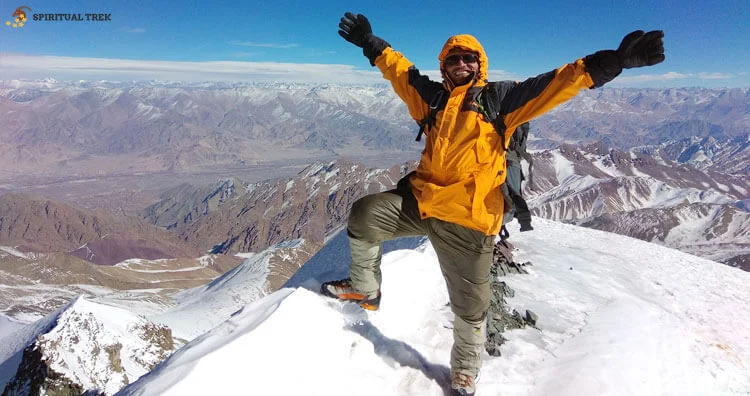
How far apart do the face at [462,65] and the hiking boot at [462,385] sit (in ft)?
13.7

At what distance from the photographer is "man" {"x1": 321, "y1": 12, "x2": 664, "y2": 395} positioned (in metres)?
4.81

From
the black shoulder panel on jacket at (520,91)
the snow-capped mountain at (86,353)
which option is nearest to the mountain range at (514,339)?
the black shoulder panel on jacket at (520,91)

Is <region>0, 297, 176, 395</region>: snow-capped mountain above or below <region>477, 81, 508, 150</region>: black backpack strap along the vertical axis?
below

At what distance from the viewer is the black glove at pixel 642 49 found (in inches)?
176

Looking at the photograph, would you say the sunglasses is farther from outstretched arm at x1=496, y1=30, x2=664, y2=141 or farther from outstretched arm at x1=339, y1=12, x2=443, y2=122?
outstretched arm at x1=496, y1=30, x2=664, y2=141

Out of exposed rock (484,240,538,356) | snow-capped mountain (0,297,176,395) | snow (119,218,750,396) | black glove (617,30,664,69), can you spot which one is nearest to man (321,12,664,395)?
black glove (617,30,664,69)

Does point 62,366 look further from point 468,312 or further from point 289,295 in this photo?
point 468,312

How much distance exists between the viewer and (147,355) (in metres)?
42.0

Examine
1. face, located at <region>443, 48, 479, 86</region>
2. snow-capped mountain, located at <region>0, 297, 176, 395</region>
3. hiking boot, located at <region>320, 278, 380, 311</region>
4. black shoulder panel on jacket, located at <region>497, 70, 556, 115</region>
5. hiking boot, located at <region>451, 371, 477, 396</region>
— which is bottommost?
snow-capped mountain, located at <region>0, 297, 176, 395</region>

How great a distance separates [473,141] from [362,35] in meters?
2.89

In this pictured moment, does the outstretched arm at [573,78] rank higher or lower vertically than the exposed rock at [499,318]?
higher

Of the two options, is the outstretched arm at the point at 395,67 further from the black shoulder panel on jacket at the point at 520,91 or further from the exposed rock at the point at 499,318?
the exposed rock at the point at 499,318

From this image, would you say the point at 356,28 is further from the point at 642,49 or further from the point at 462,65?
the point at 642,49

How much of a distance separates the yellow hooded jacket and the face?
0.08 meters
